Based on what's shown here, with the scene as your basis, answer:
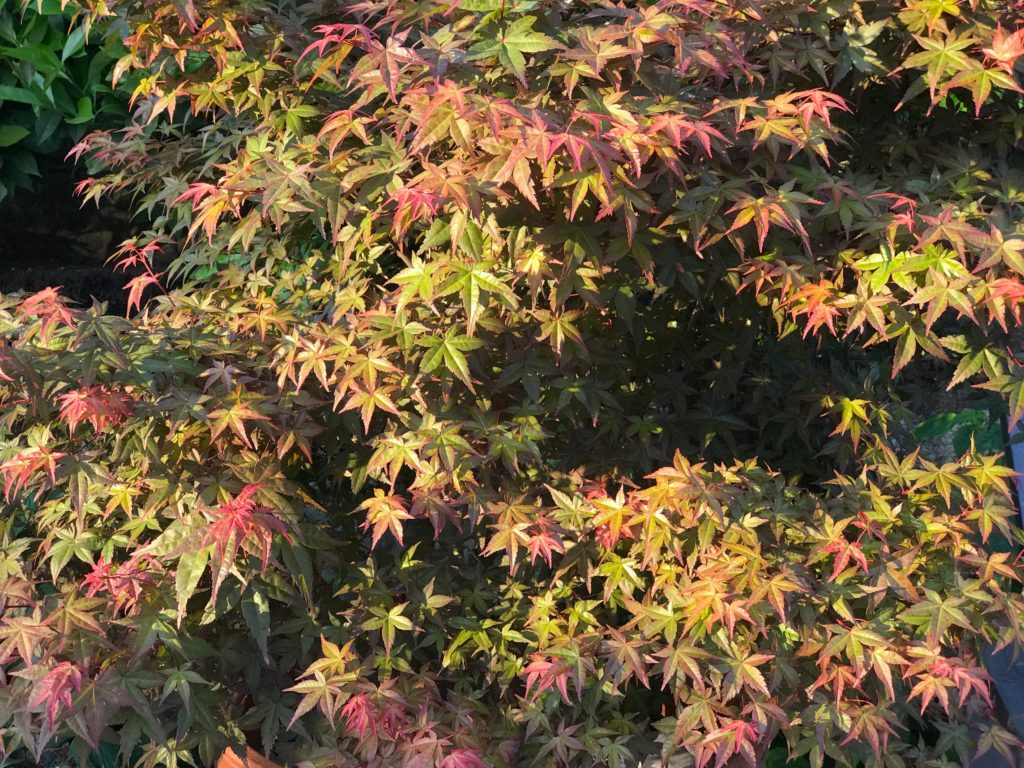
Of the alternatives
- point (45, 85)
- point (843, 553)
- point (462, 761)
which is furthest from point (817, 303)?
point (45, 85)

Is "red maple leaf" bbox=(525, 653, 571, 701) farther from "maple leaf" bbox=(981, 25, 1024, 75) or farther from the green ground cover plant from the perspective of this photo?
the green ground cover plant

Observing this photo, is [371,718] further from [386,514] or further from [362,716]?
[386,514]

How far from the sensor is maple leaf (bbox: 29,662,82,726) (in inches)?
68.3

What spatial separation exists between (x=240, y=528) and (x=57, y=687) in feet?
1.34

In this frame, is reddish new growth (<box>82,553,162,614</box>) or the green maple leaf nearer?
the green maple leaf

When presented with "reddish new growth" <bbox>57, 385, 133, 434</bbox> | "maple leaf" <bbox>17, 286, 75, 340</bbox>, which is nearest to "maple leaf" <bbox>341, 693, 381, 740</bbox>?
"reddish new growth" <bbox>57, 385, 133, 434</bbox>

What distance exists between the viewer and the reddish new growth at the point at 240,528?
5.88 ft

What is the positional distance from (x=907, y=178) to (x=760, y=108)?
0.63 meters

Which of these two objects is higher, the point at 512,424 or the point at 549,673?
the point at 512,424

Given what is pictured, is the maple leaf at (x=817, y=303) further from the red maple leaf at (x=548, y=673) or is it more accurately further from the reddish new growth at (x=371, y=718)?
the reddish new growth at (x=371, y=718)

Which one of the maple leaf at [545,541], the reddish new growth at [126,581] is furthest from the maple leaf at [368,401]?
the reddish new growth at [126,581]

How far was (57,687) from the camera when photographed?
68.4 inches

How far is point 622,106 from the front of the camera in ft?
6.19

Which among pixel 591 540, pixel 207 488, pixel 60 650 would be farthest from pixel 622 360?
pixel 60 650
